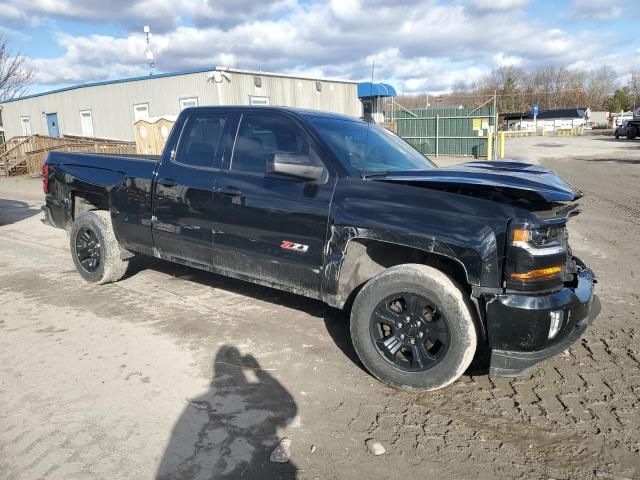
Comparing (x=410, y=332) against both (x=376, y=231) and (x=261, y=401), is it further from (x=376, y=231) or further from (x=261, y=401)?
(x=261, y=401)

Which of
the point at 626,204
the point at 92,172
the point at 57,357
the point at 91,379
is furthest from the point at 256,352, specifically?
the point at 626,204

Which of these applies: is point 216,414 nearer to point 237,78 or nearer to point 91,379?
point 91,379

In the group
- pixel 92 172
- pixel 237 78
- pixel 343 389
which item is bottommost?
pixel 343 389

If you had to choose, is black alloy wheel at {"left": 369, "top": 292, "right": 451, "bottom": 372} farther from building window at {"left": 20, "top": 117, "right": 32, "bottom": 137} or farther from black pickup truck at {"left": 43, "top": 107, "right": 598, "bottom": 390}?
building window at {"left": 20, "top": 117, "right": 32, "bottom": 137}

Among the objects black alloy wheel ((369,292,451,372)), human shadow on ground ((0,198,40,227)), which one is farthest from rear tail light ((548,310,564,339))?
human shadow on ground ((0,198,40,227))

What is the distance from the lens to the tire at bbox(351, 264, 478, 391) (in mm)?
3223

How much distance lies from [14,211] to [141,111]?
12.8m

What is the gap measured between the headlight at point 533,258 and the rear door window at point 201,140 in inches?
106

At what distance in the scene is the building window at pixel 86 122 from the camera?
2631cm

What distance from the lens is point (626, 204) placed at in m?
11.2

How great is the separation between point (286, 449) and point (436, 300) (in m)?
1.29

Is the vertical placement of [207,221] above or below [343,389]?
above

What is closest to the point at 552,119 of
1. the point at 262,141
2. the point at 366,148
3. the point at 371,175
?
the point at 366,148

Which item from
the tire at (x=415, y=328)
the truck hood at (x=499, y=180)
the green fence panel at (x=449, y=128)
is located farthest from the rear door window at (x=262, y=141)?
the green fence panel at (x=449, y=128)
